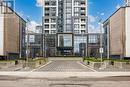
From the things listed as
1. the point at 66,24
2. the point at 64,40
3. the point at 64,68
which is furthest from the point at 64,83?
the point at 66,24

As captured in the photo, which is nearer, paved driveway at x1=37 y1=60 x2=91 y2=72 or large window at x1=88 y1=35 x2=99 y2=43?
paved driveway at x1=37 y1=60 x2=91 y2=72

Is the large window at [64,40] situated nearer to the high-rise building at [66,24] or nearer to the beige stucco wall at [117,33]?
the high-rise building at [66,24]

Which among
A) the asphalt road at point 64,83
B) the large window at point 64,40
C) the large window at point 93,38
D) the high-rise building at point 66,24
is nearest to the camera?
the asphalt road at point 64,83

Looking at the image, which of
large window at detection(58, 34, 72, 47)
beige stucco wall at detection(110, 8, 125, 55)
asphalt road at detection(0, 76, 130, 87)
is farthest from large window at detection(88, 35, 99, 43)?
asphalt road at detection(0, 76, 130, 87)

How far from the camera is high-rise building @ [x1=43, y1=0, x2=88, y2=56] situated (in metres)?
137

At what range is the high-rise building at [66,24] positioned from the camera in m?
137

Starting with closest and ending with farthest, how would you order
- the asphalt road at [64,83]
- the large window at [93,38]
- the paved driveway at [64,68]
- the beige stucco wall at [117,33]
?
the asphalt road at [64,83], the paved driveway at [64,68], the beige stucco wall at [117,33], the large window at [93,38]

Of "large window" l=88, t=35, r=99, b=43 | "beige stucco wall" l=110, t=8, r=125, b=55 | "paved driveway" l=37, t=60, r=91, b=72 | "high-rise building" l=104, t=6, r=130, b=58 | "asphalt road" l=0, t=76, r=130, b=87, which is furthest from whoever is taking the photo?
"large window" l=88, t=35, r=99, b=43

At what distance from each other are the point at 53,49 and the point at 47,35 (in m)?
7.37

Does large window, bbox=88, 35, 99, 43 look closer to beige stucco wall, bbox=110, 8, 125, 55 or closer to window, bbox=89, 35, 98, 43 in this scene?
window, bbox=89, 35, 98, 43

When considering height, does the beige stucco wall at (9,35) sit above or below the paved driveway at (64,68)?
above

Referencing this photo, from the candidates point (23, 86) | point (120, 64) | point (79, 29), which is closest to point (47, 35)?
point (79, 29)

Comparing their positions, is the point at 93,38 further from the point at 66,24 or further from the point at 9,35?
the point at 9,35

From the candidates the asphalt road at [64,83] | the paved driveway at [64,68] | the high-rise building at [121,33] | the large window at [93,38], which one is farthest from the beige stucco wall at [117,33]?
the asphalt road at [64,83]
